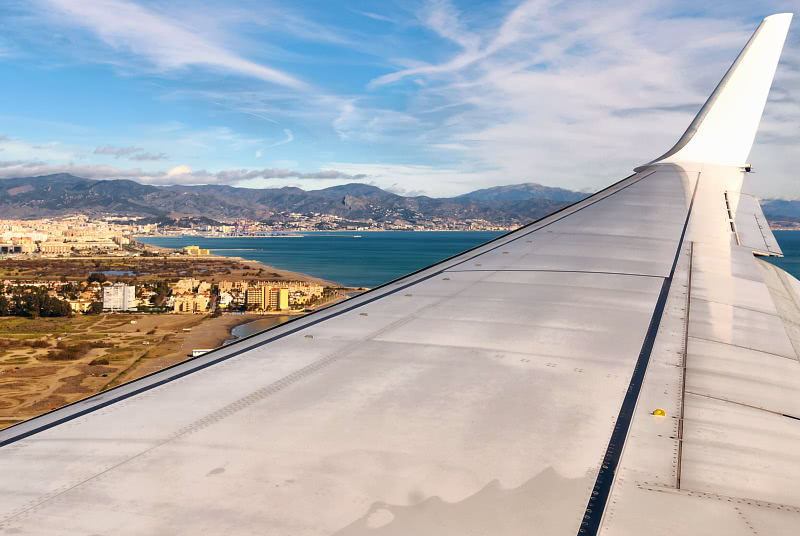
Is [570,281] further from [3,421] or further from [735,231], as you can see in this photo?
[3,421]

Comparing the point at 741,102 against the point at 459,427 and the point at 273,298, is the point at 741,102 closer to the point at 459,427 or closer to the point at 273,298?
the point at 459,427

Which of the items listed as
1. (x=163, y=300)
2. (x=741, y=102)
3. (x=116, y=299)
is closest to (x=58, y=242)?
(x=163, y=300)

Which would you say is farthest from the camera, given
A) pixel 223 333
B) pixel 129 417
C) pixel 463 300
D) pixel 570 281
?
pixel 223 333

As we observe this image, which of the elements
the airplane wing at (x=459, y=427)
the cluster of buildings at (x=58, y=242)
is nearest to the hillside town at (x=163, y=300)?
the airplane wing at (x=459, y=427)

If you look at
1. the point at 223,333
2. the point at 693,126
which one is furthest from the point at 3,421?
Result: the point at 693,126

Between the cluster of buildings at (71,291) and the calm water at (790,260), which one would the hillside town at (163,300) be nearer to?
the cluster of buildings at (71,291)

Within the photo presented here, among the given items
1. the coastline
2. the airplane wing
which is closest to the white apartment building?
the coastline
